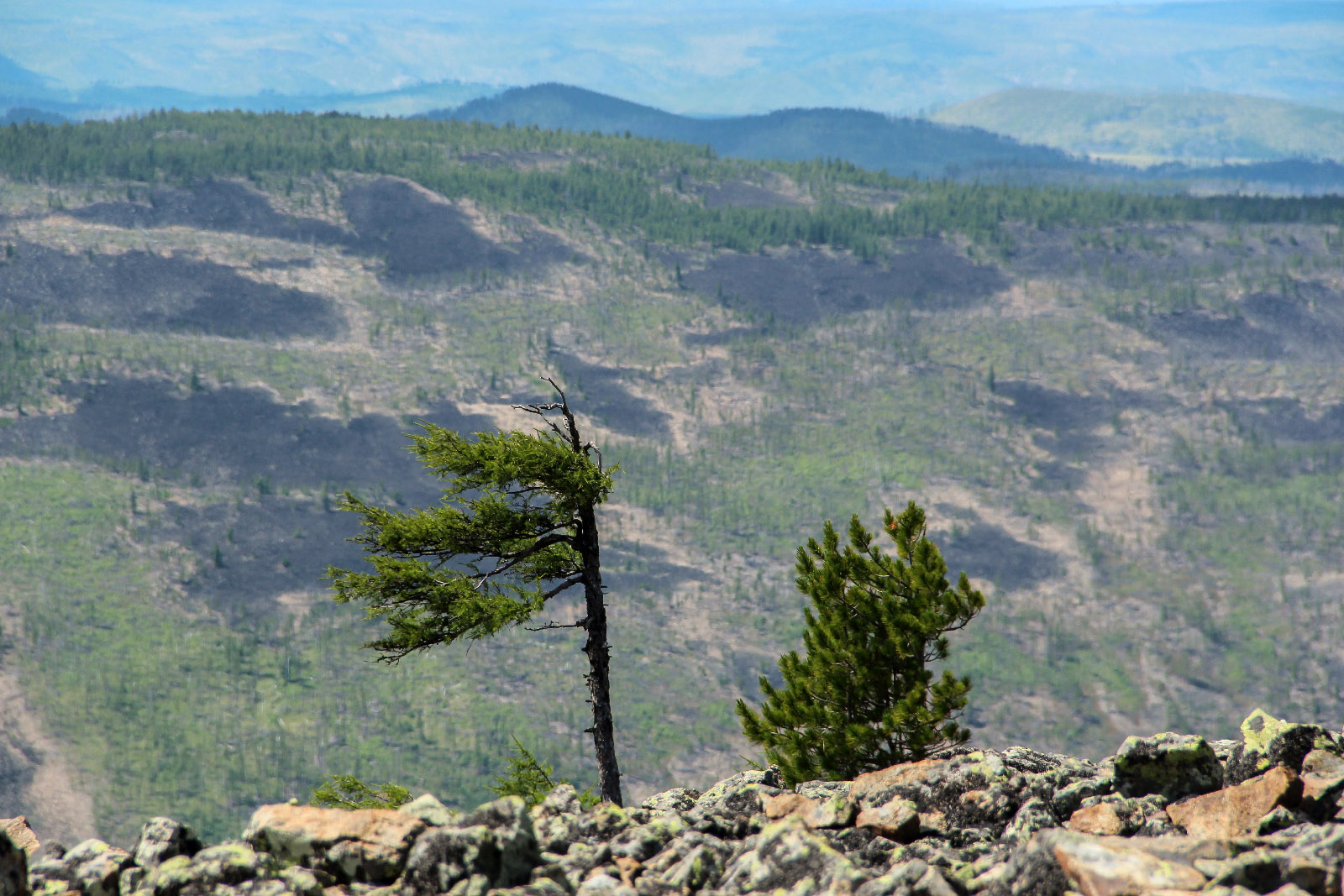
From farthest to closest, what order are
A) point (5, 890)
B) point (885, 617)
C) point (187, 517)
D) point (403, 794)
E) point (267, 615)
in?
point (187, 517), point (267, 615), point (403, 794), point (885, 617), point (5, 890)

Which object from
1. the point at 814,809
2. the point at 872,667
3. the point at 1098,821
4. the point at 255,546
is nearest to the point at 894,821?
the point at 814,809

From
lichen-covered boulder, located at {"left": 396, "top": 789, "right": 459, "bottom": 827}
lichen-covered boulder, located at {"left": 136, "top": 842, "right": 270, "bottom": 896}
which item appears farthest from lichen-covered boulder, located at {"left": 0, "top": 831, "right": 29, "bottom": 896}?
lichen-covered boulder, located at {"left": 396, "top": 789, "right": 459, "bottom": 827}

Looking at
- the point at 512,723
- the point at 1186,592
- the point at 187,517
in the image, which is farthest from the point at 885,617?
the point at 1186,592

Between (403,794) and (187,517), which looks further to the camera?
(187,517)

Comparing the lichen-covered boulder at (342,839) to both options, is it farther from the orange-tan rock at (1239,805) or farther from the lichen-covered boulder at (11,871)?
the orange-tan rock at (1239,805)

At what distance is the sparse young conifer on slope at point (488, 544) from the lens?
23969 mm

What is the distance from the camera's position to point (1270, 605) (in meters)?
197

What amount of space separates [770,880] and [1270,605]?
21100 cm

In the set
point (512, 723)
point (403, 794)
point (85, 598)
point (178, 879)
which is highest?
point (178, 879)

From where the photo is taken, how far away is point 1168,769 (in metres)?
17.0

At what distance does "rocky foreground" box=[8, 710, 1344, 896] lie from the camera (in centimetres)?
1308

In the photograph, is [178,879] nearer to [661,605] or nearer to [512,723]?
[512,723]

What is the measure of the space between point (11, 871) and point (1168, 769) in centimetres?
1558

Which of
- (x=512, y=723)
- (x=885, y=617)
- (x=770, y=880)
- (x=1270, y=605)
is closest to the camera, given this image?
(x=770, y=880)
